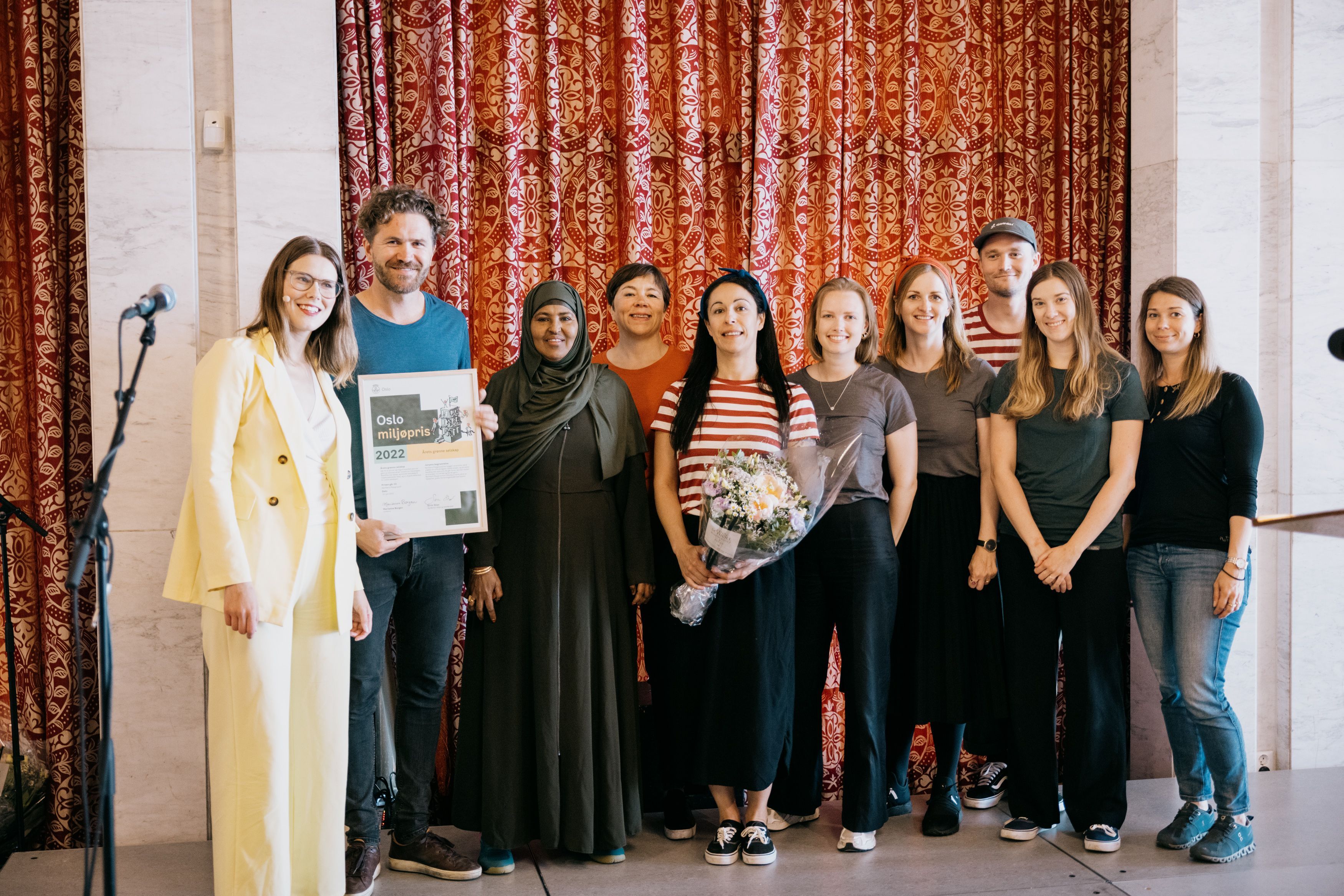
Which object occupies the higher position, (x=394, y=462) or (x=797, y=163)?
(x=797, y=163)

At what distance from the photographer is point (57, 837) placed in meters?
3.55

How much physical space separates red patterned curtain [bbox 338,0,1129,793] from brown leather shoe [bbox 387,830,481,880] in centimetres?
68

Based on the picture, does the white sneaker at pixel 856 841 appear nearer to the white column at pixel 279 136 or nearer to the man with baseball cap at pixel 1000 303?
the man with baseball cap at pixel 1000 303

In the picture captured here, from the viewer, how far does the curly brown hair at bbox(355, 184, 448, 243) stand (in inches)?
122

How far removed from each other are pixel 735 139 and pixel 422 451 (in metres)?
1.88

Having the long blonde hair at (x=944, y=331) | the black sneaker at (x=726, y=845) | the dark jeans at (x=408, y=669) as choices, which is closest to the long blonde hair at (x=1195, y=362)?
the long blonde hair at (x=944, y=331)

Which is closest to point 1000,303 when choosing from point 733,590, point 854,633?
point 854,633

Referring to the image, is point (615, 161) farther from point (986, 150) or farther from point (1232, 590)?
point (1232, 590)

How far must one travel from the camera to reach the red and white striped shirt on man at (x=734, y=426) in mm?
3059

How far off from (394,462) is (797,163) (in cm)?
200

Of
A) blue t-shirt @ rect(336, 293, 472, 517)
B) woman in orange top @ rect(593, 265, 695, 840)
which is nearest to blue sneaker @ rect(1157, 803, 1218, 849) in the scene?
woman in orange top @ rect(593, 265, 695, 840)

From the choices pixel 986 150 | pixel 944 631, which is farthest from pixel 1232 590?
pixel 986 150

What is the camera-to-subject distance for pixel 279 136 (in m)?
3.38

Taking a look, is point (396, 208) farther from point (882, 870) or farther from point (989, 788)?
point (989, 788)
